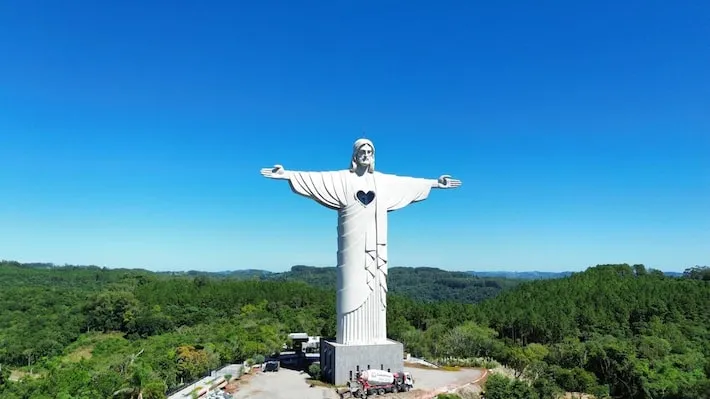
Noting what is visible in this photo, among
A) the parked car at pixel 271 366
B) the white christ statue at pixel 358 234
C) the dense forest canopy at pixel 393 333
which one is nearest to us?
the white christ statue at pixel 358 234

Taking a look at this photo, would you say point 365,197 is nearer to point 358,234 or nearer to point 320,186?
point 358,234

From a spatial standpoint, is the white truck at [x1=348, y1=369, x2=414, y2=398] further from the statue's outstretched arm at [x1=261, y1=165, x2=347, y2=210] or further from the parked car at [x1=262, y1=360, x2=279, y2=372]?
the statue's outstretched arm at [x1=261, y1=165, x2=347, y2=210]

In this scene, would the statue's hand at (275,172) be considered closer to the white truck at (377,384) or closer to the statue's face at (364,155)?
the statue's face at (364,155)

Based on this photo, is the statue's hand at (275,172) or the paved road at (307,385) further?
the statue's hand at (275,172)

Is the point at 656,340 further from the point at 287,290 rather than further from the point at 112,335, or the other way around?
the point at 112,335

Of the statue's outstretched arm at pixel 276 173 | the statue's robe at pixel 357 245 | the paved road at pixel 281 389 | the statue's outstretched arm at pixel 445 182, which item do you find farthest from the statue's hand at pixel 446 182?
the paved road at pixel 281 389

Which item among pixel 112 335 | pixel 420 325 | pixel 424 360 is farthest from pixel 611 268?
pixel 112 335

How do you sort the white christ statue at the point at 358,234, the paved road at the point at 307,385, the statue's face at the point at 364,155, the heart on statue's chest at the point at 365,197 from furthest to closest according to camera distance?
1. the heart on statue's chest at the point at 365,197
2. the statue's face at the point at 364,155
3. the white christ statue at the point at 358,234
4. the paved road at the point at 307,385

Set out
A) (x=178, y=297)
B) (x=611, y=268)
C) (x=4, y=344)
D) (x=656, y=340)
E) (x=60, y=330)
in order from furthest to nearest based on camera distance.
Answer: (x=611, y=268) < (x=178, y=297) < (x=60, y=330) < (x=4, y=344) < (x=656, y=340)
